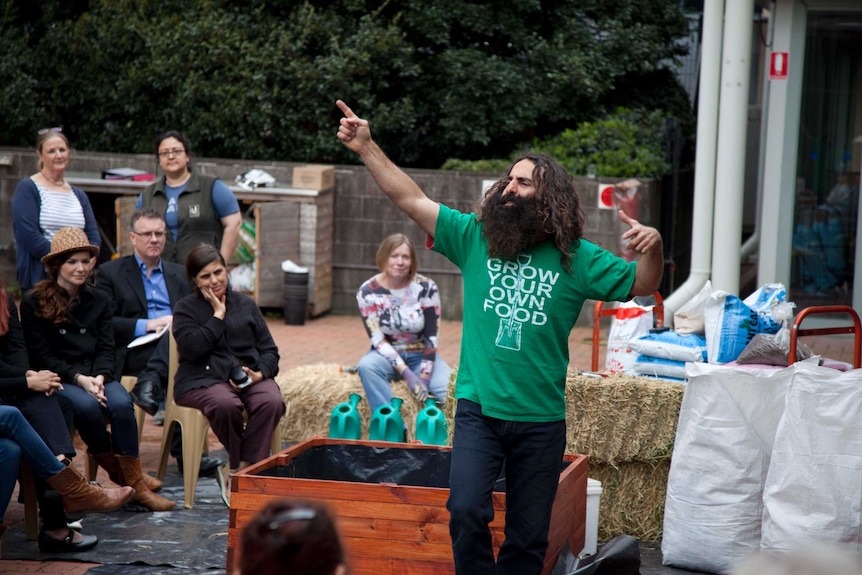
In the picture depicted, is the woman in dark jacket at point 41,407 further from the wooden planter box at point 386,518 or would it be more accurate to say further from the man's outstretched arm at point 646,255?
the man's outstretched arm at point 646,255

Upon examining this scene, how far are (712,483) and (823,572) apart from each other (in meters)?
3.53

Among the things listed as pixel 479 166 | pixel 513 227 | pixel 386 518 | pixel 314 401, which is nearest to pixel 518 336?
pixel 513 227

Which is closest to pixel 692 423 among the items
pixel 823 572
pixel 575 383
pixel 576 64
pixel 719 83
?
pixel 575 383

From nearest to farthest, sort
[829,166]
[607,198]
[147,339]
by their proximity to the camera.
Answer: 1. [147,339]
2. [829,166]
3. [607,198]

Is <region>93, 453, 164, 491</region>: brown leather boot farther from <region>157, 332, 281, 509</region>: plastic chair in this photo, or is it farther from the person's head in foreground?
the person's head in foreground

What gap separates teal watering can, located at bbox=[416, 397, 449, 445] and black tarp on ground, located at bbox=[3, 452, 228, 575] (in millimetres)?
1062

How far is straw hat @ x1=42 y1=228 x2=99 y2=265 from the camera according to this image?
5.54 m

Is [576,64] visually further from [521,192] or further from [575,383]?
[521,192]

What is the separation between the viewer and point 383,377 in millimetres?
6672

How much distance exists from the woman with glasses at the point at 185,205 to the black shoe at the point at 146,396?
48.3 inches

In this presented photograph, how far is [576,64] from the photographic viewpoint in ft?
40.7

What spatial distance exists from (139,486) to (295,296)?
5.33 m

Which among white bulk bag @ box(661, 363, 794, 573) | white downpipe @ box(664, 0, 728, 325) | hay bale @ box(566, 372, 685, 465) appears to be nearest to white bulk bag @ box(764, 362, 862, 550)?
white bulk bag @ box(661, 363, 794, 573)

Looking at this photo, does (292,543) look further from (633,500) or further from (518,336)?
(633,500)
